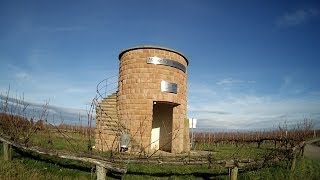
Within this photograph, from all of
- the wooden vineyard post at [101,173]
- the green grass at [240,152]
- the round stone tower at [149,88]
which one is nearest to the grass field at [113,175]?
the wooden vineyard post at [101,173]

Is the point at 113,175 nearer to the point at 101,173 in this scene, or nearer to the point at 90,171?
the point at 101,173

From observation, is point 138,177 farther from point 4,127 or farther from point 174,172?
point 4,127

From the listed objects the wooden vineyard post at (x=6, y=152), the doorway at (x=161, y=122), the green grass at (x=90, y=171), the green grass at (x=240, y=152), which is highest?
the doorway at (x=161, y=122)

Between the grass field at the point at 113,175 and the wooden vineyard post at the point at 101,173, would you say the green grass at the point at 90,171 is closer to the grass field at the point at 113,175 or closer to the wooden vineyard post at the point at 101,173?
the grass field at the point at 113,175

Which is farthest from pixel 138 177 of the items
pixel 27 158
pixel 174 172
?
pixel 27 158

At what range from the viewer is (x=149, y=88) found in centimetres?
1555

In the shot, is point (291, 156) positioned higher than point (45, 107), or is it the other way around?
point (45, 107)

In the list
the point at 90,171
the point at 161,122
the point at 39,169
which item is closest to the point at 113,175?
the point at 90,171

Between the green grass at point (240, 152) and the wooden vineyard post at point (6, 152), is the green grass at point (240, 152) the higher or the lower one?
the lower one

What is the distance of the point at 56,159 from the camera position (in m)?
10.8

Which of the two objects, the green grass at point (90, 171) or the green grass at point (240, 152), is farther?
the green grass at point (240, 152)

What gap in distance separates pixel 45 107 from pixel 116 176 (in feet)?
15.4

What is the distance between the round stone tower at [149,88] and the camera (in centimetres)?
1520

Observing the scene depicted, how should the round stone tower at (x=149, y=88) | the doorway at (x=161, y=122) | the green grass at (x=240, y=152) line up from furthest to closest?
the doorway at (x=161, y=122) → the green grass at (x=240, y=152) → the round stone tower at (x=149, y=88)
